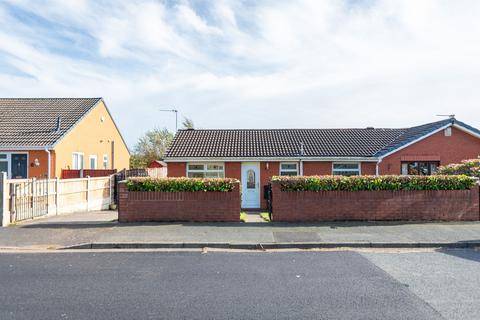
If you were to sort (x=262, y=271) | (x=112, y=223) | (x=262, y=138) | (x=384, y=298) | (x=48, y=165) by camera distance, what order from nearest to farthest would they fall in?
(x=384, y=298)
(x=262, y=271)
(x=112, y=223)
(x=48, y=165)
(x=262, y=138)

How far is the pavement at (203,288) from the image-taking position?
191 inches

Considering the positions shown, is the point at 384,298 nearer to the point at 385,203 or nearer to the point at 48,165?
the point at 385,203

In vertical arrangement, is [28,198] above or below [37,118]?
below

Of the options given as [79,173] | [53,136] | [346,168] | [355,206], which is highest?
[53,136]

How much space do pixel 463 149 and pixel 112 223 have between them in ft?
53.9

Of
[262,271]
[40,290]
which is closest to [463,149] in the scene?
[262,271]

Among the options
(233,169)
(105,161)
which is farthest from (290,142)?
(105,161)

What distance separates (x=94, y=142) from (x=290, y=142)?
1201 cm

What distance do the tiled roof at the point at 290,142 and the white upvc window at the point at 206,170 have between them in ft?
1.84

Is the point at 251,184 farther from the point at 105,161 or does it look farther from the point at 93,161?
the point at 105,161

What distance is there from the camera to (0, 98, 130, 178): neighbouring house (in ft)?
62.5

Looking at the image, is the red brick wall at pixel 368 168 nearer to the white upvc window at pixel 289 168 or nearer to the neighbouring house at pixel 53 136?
the white upvc window at pixel 289 168

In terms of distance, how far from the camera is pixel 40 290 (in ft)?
18.8

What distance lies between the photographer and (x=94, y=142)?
81.3 feet
